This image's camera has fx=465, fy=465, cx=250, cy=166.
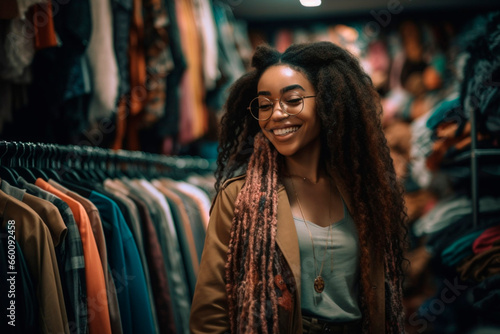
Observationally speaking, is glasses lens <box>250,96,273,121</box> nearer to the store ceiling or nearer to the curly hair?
the curly hair

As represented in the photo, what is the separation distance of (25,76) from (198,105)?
1.37m

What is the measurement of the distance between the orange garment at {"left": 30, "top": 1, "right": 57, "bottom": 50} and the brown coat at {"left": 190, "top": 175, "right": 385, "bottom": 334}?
85 centimetres

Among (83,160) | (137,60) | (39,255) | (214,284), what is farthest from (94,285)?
(137,60)

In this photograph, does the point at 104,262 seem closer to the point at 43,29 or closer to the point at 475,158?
the point at 43,29

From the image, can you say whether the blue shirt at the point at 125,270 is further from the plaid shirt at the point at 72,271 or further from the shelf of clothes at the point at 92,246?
the plaid shirt at the point at 72,271

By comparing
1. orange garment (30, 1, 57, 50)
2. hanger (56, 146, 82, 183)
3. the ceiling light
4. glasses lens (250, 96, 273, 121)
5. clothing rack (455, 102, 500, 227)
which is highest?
the ceiling light

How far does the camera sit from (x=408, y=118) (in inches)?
140

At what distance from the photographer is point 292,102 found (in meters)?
1.32

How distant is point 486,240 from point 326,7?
203cm

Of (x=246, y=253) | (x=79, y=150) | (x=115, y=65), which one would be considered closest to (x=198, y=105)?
(x=115, y=65)

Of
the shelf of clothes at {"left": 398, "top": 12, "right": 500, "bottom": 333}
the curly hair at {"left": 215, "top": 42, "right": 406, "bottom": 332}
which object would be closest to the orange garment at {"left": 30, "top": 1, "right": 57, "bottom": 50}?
the curly hair at {"left": 215, "top": 42, "right": 406, "bottom": 332}

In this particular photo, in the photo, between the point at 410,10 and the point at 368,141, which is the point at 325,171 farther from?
the point at 410,10

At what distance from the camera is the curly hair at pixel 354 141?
4.39 feet

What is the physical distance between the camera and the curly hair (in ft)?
4.39
